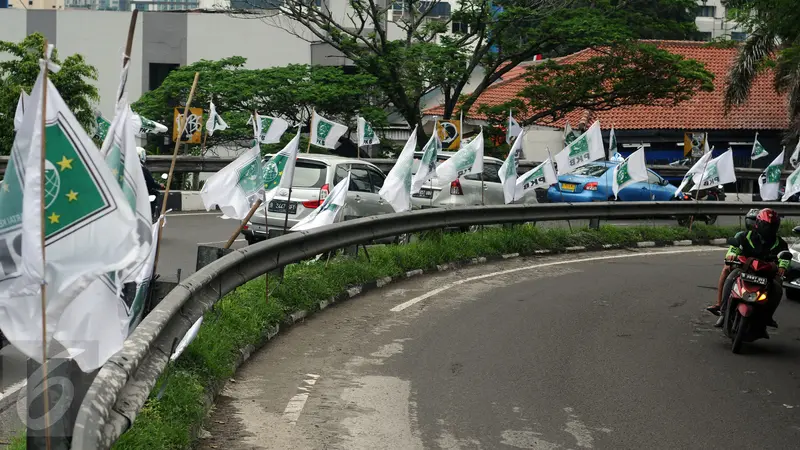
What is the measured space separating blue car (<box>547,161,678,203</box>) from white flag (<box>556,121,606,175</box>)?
19.8 ft

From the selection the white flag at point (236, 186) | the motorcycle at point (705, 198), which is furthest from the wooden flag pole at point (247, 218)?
the motorcycle at point (705, 198)

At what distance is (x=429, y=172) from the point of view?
56.0ft

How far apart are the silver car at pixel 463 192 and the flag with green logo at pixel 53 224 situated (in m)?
14.5

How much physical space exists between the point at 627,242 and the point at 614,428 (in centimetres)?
1283

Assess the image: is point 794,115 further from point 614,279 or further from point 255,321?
point 255,321

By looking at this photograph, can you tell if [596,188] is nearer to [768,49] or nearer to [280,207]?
[768,49]

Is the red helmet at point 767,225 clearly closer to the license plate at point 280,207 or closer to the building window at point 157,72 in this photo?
the license plate at point 280,207

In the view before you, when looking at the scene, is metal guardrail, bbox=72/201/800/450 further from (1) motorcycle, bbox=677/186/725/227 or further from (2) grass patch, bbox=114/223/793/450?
(1) motorcycle, bbox=677/186/725/227

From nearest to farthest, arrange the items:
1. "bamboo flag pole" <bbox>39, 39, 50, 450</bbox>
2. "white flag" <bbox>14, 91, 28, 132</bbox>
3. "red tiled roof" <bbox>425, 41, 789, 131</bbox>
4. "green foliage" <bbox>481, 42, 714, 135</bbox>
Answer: "bamboo flag pole" <bbox>39, 39, 50, 450</bbox>
"white flag" <bbox>14, 91, 28, 132</bbox>
"green foliage" <bbox>481, 42, 714, 135</bbox>
"red tiled roof" <bbox>425, 41, 789, 131</bbox>

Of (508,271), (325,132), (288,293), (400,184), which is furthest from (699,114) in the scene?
(288,293)

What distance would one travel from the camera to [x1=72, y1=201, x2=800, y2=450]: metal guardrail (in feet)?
16.8

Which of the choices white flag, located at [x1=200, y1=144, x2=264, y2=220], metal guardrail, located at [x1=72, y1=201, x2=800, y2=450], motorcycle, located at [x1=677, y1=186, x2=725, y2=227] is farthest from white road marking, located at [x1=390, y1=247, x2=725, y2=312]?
motorcycle, located at [x1=677, y1=186, x2=725, y2=227]

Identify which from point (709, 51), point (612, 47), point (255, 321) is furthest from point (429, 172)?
point (709, 51)

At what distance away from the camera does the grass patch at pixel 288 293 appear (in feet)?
21.5
